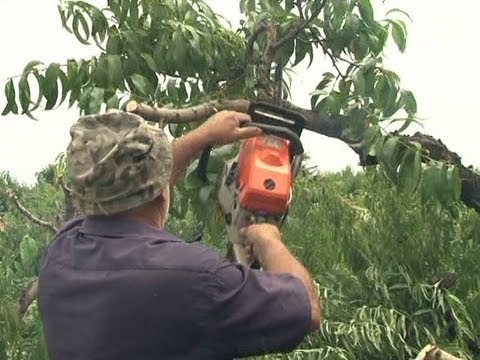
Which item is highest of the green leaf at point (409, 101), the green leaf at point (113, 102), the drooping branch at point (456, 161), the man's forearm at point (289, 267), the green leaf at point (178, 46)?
the green leaf at point (178, 46)

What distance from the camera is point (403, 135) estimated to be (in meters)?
2.92

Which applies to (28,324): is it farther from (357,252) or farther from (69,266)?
(69,266)

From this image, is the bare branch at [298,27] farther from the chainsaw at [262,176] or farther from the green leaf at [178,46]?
the chainsaw at [262,176]

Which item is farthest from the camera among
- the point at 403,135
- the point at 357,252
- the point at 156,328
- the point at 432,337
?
the point at 357,252

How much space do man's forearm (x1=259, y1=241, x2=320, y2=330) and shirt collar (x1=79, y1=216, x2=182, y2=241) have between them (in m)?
0.20

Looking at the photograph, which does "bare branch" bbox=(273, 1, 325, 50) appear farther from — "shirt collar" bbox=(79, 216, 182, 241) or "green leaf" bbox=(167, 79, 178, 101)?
"shirt collar" bbox=(79, 216, 182, 241)

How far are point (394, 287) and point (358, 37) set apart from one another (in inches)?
69.1

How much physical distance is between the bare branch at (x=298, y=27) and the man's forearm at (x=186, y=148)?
1189 mm

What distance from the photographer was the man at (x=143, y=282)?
4.72 ft

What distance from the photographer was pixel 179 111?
225 centimetres

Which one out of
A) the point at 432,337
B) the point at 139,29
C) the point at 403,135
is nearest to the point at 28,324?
the point at 432,337

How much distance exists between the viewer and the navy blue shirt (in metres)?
1.44

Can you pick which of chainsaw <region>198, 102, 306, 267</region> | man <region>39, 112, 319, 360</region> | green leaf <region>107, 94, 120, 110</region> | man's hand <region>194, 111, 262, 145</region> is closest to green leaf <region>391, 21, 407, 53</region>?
green leaf <region>107, 94, 120, 110</region>

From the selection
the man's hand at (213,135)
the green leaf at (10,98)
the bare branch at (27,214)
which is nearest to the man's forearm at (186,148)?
the man's hand at (213,135)
